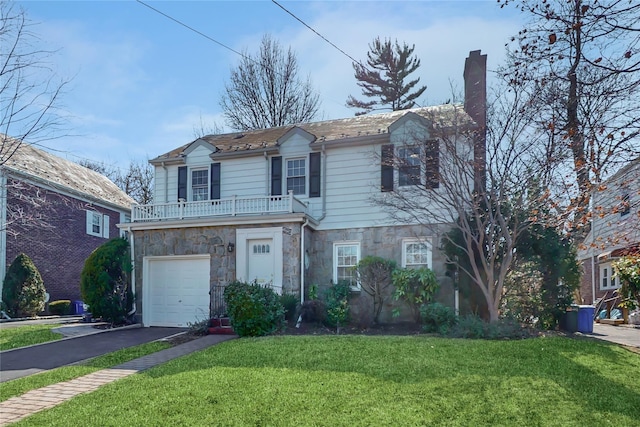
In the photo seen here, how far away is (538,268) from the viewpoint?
1206cm

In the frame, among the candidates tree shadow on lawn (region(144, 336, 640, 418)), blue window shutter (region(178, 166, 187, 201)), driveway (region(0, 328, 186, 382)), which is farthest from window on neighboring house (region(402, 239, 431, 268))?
blue window shutter (region(178, 166, 187, 201))

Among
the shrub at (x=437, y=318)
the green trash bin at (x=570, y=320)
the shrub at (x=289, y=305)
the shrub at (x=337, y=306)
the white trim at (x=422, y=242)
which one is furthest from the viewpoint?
the white trim at (x=422, y=242)

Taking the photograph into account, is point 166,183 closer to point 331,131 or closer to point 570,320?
point 331,131

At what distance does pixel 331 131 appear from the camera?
612 inches

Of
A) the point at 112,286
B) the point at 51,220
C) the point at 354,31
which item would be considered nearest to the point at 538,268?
the point at 354,31

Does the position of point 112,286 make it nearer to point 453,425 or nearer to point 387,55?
point 453,425

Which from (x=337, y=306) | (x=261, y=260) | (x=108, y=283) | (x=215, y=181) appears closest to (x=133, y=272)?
(x=108, y=283)

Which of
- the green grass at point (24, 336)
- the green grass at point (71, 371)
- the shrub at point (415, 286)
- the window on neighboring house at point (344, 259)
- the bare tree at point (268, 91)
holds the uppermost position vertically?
the bare tree at point (268, 91)

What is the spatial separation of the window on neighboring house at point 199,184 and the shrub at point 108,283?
9.73 feet

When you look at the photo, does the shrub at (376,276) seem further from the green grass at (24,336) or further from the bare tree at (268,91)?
the bare tree at (268,91)

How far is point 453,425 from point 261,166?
11693mm

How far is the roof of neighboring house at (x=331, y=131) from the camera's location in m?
13.1

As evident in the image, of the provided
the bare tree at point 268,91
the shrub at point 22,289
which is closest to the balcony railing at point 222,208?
the shrub at point 22,289

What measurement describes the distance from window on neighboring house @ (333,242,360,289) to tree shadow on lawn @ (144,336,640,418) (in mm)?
4753
